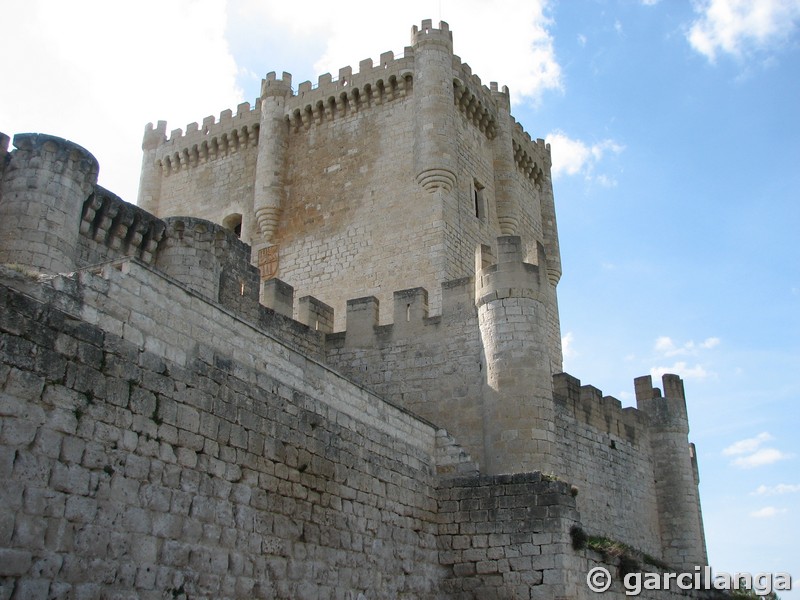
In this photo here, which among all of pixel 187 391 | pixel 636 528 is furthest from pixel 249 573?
pixel 636 528

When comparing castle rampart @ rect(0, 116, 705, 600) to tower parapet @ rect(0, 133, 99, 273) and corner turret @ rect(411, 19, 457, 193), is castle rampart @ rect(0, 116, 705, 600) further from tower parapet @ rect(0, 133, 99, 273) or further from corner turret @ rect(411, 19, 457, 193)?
corner turret @ rect(411, 19, 457, 193)

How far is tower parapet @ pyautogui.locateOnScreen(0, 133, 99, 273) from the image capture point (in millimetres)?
10266

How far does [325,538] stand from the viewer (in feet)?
28.7

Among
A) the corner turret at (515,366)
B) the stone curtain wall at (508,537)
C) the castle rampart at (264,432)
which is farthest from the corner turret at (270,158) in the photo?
the stone curtain wall at (508,537)

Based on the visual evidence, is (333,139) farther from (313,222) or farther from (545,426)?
(545,426)

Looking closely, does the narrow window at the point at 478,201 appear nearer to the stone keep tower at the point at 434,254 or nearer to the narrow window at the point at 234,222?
the stone keep tower at the point at 434,254

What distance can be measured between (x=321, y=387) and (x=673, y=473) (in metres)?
11.6

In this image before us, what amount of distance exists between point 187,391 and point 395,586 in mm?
3881

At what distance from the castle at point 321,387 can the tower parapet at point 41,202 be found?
0.03m

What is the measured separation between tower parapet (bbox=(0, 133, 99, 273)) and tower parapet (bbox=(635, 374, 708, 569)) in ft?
42.5

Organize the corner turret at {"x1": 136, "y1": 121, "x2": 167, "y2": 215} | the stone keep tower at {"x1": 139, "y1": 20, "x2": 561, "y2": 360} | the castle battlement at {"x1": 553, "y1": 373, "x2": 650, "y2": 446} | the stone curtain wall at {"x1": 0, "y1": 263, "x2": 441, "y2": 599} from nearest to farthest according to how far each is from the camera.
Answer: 1. the stone curtain wall at {"x1": 0, "y1": 263, "x2": 441, "y2": 599}
2. the castle battlement at {"x1": 553, "y1": 373, "x2": 650, "y2": 446}
3. the stone keep tower at {"x1": 139, "y1": 20, "x2": 561, "y2": 360}
4. the corner turret at {"x1": 136, "y1": 121, "x2": 167, "y2": 215}

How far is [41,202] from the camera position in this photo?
10.5m

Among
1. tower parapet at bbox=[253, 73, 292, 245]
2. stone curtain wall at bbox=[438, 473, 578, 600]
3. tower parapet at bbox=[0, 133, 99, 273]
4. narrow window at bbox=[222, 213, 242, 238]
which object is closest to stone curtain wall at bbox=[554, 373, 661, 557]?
stone curtain wall at bbox=[438, 473, 578, 600]

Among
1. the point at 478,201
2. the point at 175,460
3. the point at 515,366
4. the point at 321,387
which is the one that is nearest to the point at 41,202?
the point at 321,387
